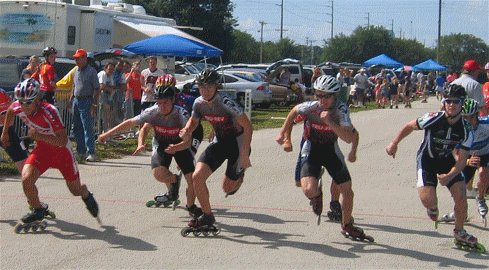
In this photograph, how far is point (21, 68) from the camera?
16.4 m

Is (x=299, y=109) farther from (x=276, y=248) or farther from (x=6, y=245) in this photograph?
(x=6, y=245)

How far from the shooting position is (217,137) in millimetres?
8109

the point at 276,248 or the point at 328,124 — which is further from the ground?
the point at 328,124

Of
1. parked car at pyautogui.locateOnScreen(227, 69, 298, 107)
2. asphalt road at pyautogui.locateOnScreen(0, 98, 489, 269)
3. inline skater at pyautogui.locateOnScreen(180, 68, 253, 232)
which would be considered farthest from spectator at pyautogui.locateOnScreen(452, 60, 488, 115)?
parked car at pyautogui.locateOnScreen(227, 69, 298, 107)

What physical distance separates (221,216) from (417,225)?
2.44 m

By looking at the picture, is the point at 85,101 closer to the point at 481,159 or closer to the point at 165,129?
the point at 165,129

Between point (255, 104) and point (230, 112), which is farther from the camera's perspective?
point (255, 104)

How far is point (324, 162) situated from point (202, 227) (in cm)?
151

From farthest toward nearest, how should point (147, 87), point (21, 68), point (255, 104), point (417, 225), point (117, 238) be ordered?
point (255, 104) < point (21, 68) < point (147, 87) < point (417, 225) < point (117, 238)

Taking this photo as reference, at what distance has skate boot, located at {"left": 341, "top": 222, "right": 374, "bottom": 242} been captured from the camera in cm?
770

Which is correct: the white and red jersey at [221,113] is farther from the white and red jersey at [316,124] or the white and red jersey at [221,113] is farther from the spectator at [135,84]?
the spectator at [135,84]

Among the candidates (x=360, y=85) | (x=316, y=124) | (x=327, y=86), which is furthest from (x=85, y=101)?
(x=360, y=85)

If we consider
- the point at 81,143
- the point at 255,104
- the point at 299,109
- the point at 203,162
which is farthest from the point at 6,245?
the point at 255,104

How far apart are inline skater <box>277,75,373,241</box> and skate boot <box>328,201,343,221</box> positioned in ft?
2.54
